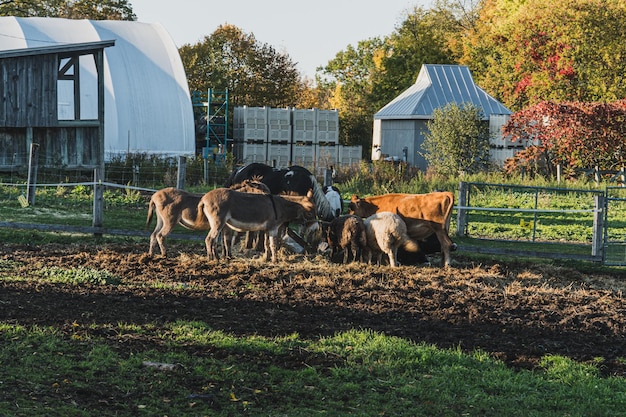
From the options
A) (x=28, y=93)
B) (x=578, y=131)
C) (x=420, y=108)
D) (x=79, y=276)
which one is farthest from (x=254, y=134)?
(x=79, y=276)

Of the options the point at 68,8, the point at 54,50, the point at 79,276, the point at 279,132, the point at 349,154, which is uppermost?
the point at 68,8

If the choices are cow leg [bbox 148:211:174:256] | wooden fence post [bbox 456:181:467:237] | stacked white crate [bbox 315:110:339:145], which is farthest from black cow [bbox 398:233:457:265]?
stacked white crate [bbox 315:110:339:145]

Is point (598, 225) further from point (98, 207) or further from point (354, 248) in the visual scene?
point (98, 207)

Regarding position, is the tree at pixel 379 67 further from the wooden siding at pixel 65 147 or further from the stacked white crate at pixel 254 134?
the wooden siding at pixel 65 147

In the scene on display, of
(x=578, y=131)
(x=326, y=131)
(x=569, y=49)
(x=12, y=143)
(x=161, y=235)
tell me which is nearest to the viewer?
(x=161, y=235)

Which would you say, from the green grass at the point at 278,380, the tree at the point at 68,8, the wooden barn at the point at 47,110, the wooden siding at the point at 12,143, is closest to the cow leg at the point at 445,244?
the green grass at the point at 278,380

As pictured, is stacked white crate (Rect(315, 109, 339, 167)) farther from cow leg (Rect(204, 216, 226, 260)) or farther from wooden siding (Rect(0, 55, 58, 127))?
cow leg (Rect(204, 216, 226, 260))

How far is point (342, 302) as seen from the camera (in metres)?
10.9

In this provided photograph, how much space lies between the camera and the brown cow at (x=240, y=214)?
14305 millimetres

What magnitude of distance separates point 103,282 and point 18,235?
18.5 ft

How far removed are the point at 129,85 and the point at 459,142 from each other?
12915mm

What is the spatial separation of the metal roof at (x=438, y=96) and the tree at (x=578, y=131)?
9060 millimetres

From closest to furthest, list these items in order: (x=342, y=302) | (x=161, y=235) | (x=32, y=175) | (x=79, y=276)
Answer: (x=342, y=302) < (x=79, y=276) < (x=161, y=235) < (x=32, y=175)

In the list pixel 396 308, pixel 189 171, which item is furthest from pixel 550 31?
pixel 396 308
